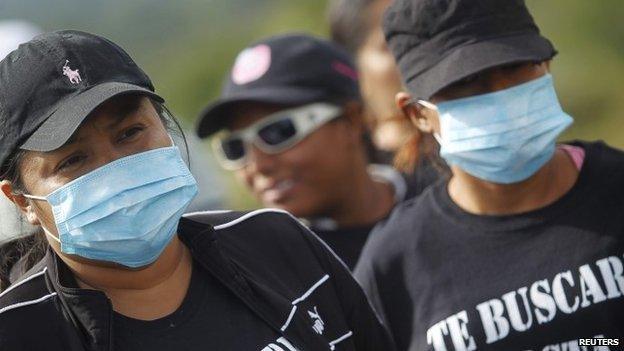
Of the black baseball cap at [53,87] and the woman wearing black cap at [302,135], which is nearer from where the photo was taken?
the black baseball cap at [53,87]

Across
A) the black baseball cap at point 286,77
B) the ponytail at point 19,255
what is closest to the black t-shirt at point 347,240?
the black baseball cap at point 286,77

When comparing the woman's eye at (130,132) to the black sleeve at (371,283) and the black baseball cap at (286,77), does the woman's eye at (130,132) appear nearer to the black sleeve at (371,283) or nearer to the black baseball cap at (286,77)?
the black sleeve at (371,283)

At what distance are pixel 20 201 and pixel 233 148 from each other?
6.22ft

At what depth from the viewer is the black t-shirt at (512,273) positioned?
11.3 feet

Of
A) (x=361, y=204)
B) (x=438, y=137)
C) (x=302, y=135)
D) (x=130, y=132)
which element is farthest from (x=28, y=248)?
(x=361, y=204)

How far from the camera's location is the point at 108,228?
292 cm

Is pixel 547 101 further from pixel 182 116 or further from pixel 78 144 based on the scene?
pixel 182 116

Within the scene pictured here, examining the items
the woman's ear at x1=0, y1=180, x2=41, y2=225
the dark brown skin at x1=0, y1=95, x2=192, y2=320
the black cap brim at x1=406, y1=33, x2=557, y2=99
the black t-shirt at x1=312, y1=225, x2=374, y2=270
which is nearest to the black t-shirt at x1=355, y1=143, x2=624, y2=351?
the black cap brim at x1=406, y1=33, x2=557, y2=99

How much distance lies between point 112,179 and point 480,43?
130 cm

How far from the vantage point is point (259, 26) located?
68.5 feet

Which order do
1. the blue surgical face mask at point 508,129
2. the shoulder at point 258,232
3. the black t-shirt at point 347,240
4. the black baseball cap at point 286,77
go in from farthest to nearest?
the black baseball cap at point 286,77 → the black t-shirt at point 347,240 → the blue surgical face mask at point 508,129 → the shoulder at point 258,232

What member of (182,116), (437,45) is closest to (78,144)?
(437,45)

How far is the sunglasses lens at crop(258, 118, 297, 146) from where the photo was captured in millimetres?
4828

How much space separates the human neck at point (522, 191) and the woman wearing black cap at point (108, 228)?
817 millimetres
